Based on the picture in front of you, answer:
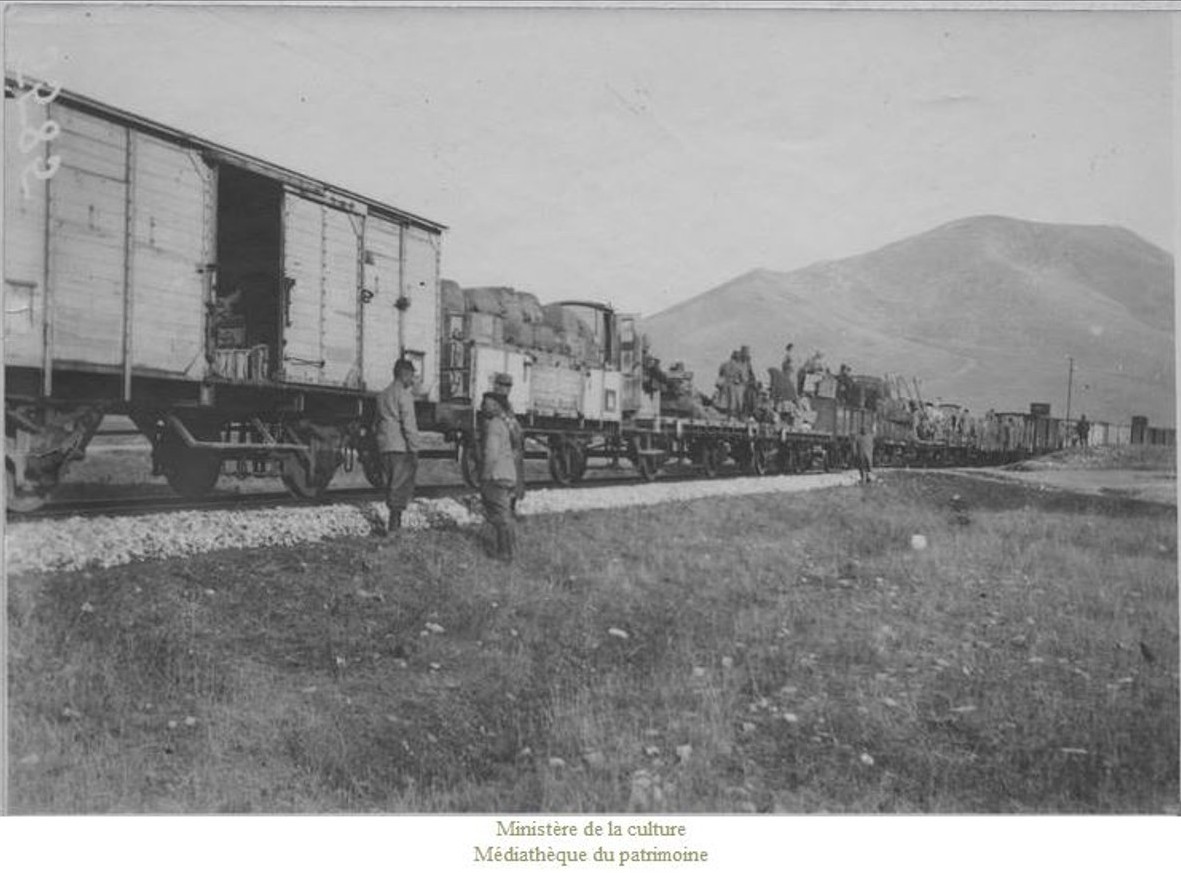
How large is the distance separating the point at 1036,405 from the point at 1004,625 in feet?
123

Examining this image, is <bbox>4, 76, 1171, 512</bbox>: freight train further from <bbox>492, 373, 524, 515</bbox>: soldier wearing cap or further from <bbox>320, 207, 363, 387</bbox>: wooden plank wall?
<bbox>492, 373, 524, 515</bbox>: soldier wearing cap

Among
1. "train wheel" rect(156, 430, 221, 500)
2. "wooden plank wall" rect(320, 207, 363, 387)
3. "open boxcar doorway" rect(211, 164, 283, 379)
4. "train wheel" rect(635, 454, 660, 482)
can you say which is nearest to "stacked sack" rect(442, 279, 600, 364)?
"train wheel" rect(635, 454, 660, 482)

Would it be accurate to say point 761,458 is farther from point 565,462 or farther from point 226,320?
point 226,320

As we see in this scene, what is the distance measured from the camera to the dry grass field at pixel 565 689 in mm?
4688

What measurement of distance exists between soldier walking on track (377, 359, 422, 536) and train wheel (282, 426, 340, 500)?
1.30 m

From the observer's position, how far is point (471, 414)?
11.3 meters

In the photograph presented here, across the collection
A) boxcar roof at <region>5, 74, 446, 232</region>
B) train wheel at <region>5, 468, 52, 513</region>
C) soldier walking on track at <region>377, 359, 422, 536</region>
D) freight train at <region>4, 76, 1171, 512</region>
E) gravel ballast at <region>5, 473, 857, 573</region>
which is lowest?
gravel ballast at <region>5, 473, 857, 573</region>

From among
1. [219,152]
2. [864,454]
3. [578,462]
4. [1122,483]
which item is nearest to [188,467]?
[219,152]

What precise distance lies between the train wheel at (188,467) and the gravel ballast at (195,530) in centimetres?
125

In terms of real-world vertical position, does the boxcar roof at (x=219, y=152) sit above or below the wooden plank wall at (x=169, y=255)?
above

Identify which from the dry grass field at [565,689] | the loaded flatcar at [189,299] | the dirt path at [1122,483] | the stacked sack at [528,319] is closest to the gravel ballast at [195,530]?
the dry grass field at [565,689]

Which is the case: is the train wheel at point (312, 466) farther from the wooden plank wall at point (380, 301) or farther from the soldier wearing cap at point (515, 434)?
the soldier wearing cap at point (515, 434)

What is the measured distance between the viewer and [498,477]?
8047 millimetres

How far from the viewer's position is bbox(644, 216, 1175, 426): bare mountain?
6992 millimetres
